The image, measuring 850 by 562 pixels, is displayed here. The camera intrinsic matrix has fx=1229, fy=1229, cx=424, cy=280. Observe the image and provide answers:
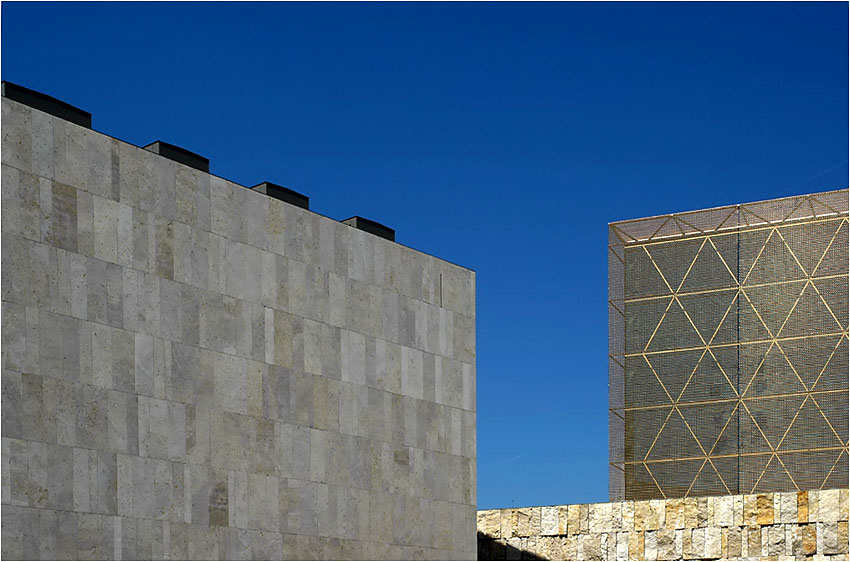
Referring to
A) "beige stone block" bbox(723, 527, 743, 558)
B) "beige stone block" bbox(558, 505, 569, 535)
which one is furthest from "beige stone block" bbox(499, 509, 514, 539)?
"beige stone block" bbox(723, 527, 743, 558)

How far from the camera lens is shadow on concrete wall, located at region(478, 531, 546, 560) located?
46.3m

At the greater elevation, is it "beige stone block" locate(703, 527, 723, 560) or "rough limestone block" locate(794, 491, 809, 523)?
"rough limestone block" locate(794, 491, 809, 523)

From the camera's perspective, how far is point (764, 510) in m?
42.0

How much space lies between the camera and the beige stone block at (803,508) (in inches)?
1623

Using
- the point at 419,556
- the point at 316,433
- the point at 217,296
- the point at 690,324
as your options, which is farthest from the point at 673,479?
the point at 217,296

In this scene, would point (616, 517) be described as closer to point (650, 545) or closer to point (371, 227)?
point (650, 545)

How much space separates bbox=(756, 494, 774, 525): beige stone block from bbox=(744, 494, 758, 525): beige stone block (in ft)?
0.22

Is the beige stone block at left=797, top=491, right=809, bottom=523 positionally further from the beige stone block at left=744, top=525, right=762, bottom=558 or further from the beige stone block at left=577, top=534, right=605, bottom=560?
the beige stone block at left=577, top=534, right=605, bottom=560

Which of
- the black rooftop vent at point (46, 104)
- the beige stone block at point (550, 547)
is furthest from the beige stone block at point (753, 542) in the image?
the black rooftop vent at point (46, 104)

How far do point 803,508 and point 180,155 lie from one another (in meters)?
25.6

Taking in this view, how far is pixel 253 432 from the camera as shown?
26.7m

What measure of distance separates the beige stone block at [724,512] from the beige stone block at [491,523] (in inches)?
336

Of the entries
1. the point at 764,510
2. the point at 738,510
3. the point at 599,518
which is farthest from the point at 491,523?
the point at 764,510

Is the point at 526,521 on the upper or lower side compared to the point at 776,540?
upper
